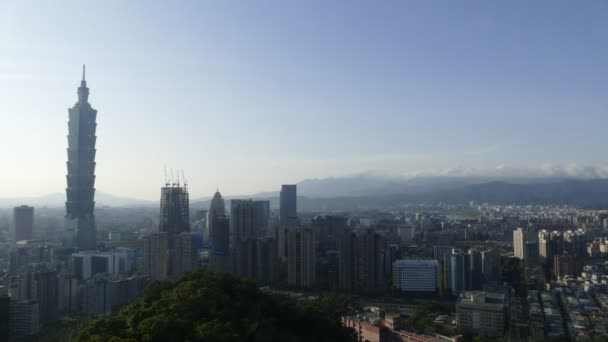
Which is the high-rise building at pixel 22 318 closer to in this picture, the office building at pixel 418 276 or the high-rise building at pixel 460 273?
the office building at pixel 418 276

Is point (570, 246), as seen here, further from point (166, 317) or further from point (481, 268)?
point (166, 317)

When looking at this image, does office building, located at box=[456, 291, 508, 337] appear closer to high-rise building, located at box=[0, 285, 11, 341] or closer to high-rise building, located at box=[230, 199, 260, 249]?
high-rise building, located at box=[0, 285, 11, 341]

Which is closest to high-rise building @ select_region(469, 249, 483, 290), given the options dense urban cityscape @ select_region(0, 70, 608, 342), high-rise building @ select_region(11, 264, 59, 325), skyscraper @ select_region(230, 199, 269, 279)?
dense urban cityscape @ select_region(0, 70, 608, 342)

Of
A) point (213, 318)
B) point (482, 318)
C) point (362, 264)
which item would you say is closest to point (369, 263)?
point (362, 264)

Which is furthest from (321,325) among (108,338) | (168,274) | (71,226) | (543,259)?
(71,226)

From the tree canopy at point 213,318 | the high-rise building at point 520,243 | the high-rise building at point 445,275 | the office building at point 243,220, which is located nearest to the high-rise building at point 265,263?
the high-rise building at point 445,275

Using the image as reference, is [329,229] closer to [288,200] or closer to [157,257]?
[288,200]
